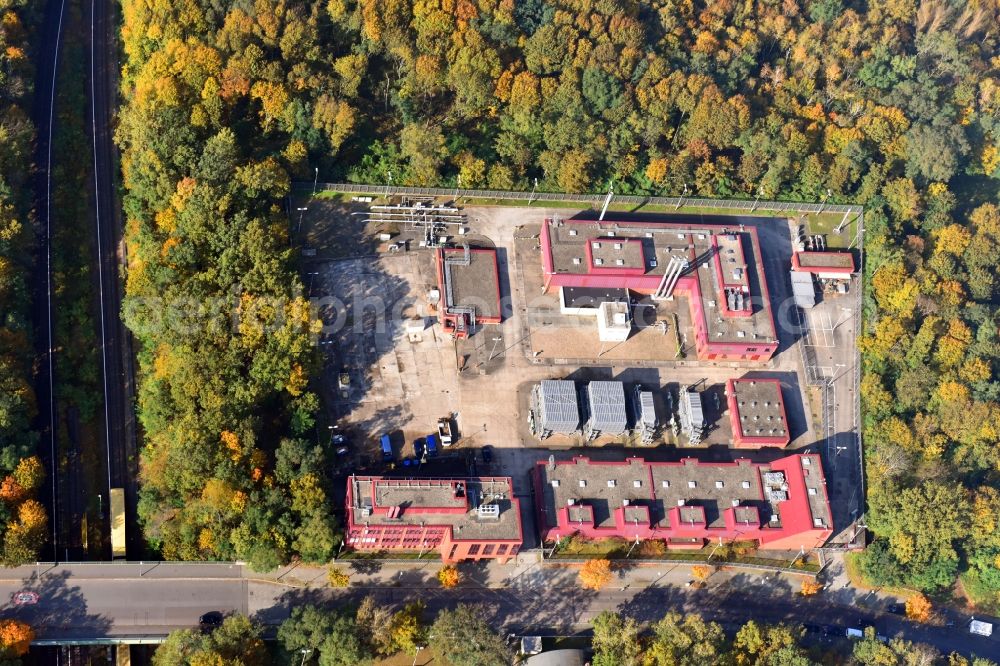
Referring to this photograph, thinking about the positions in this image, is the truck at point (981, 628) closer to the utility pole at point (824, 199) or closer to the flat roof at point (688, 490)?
the flat roof at point (688, 490)

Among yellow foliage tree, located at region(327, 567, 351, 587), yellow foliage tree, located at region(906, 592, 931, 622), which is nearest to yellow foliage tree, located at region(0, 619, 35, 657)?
yellow foliage tree, located at region(327, 567, 351, 587)

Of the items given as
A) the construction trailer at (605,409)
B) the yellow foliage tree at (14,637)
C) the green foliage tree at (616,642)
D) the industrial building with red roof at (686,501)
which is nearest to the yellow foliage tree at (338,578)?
the industrial building with red roof at (686,501)

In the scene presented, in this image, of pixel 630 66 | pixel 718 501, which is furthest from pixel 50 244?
pixel 718 501

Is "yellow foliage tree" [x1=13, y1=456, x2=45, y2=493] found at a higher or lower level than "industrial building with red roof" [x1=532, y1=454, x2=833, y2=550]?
higher

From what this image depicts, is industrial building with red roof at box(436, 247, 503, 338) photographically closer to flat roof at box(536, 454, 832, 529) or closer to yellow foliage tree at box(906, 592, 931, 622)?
flat roof at box(536, 454, 832, 529)

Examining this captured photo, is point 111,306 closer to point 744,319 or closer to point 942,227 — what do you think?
point 744,319
